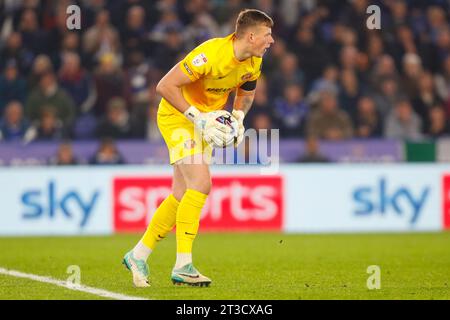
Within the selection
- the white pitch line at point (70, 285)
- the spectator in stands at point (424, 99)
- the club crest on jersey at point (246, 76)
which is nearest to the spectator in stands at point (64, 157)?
the spectator in stands at point (424, 99)

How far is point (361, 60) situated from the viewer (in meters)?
17.1

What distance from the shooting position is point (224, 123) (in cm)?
786

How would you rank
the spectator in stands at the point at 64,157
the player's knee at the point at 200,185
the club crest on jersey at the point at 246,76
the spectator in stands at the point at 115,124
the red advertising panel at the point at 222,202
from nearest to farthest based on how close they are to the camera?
the player's knee at the point at 200,185 → the club crest on jersey at the point at 246,76 → the red advertising panel at the point at 222,202 → the spectator in stands at the point at 64,157 → the spectator in stands at the point at 115,124

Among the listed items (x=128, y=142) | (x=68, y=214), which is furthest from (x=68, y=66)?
(x=68, y=214)

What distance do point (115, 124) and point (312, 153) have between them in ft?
9.29

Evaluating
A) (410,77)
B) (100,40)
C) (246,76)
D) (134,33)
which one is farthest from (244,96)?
(410,77)

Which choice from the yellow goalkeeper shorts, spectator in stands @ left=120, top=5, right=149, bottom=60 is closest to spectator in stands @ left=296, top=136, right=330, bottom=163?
spectator in stands @ left=120, top=5, right=149, bottom=60

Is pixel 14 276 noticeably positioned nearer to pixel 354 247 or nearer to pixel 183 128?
pixel 183 128

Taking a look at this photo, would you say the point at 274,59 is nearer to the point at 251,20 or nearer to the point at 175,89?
the point at 251,20

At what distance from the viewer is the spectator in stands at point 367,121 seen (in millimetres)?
16062

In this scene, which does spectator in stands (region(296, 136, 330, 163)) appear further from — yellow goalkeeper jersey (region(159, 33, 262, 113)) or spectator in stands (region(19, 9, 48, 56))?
yellow goalkeeper jersey (region(159, 33, 262, 113))

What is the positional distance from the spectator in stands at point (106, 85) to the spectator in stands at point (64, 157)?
1.29 metres

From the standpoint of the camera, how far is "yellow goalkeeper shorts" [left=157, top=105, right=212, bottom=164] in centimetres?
797

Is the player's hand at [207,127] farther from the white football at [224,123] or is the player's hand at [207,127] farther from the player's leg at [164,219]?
the player's leg at [164,219]
